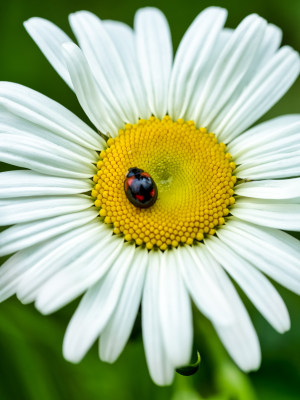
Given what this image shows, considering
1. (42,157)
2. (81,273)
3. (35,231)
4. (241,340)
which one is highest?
(42,157)

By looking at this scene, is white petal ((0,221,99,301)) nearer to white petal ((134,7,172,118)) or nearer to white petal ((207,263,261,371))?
white petal ((207,263,261,371))

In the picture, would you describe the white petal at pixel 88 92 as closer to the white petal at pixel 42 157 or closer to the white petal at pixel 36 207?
the white petal at pixel 42 157

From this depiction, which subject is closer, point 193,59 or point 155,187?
point 155,187

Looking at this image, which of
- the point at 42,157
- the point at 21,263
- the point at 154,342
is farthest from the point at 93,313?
the point at 42,157

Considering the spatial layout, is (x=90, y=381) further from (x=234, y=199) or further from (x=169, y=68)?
(x=169, y=68)

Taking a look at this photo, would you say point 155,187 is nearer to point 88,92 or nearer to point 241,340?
point 88,92

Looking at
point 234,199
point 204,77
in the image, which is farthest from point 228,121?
point 234,199
